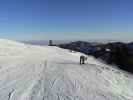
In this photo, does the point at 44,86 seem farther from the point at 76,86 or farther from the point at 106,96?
the point at 106,96

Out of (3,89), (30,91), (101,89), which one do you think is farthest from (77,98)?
(3,89)

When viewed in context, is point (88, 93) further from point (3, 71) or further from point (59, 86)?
point (3, 71)

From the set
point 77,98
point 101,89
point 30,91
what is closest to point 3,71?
point 30,91

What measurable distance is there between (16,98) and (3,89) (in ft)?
3.26

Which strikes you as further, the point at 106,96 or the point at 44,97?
the point at 106,96

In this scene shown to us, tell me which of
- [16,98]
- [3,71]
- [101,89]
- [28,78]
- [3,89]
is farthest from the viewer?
[3,71]

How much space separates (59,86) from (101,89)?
1.67 m

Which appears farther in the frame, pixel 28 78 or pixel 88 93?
pixel 28 78

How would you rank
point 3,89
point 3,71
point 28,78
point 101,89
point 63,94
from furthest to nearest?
1. point 3,71
2. point 28,78
3. point 101,89
4. point 3,89
5. point 63,94

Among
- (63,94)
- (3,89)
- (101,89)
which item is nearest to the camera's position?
(63,94)

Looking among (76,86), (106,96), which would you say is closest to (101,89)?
(106,96)

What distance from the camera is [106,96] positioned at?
181 inches

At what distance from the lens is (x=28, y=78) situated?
20.0 ft

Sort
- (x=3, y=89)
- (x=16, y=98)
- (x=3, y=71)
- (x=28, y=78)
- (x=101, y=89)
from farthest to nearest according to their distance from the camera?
(x=3, y=71), (x=28, y=78), (x=101, y=89), (x=3, y=89), (x=16, y=98)
